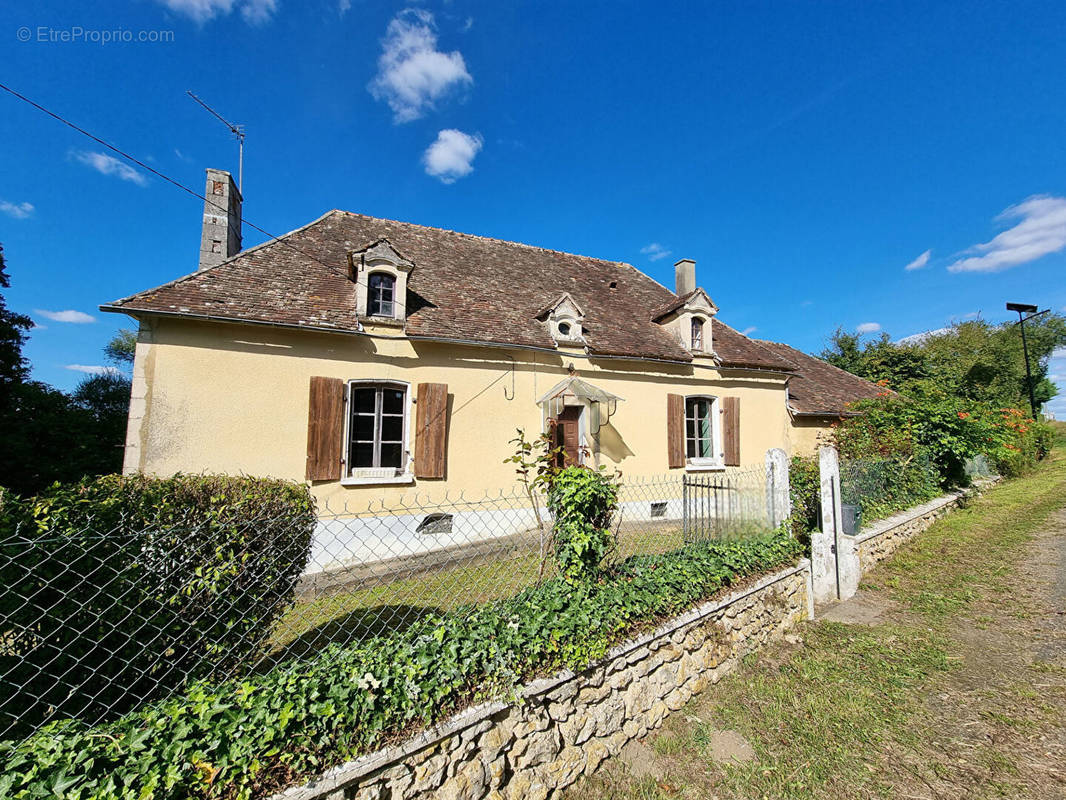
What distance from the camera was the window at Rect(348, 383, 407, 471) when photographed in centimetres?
824

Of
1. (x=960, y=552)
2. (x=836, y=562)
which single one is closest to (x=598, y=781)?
(x=836, y=562)

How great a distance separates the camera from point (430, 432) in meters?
8.36

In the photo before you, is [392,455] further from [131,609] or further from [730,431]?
[730,431]

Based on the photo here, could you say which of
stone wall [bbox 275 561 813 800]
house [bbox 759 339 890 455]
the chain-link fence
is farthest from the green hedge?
house [bbox 759 339 890 455]

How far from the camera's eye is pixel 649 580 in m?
3.89

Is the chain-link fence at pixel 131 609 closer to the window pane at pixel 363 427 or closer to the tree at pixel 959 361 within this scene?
the window pane at pixel 363 427

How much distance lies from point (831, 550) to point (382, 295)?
8.89 metres

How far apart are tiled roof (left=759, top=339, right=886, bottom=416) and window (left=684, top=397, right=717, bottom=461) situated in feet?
9.74

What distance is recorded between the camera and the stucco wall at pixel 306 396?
23.2 ft

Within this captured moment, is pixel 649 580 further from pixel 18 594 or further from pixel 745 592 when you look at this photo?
pixel 18 594

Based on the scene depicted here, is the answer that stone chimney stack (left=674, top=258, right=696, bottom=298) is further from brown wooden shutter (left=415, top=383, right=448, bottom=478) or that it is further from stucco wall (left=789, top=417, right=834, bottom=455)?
brown wooden shutter (left=415, top=383, right=448, bottom=478)

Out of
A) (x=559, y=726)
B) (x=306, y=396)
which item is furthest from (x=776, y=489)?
(x=306, y=396)

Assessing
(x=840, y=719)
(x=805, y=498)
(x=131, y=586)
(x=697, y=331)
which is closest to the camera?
(x=131, y=586)

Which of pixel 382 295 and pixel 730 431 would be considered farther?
pixel 730 431
